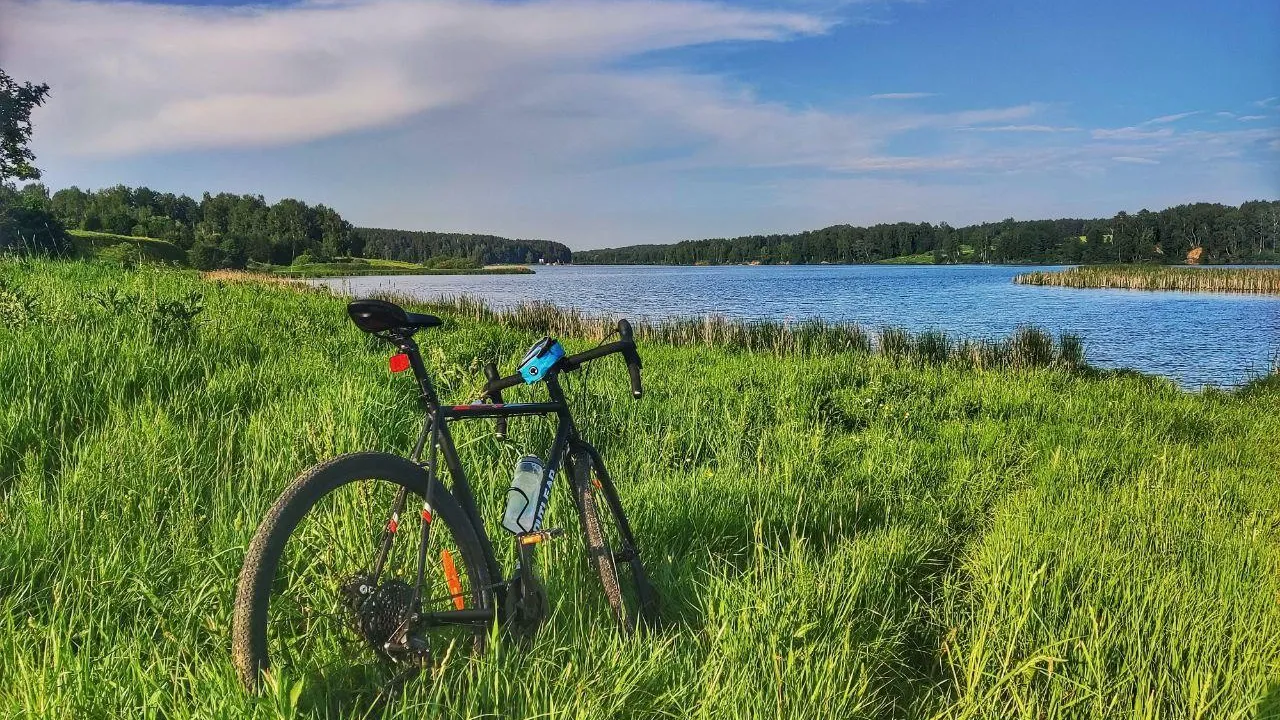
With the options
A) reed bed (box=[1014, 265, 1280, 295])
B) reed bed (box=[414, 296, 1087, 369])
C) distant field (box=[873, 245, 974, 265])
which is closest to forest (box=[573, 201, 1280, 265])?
distant field (box=[873, 245, 974, 265])

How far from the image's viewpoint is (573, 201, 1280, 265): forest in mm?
107500

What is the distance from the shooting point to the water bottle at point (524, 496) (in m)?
2.38

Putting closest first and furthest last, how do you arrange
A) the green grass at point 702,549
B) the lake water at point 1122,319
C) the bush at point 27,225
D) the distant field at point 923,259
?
1. the green grass at point 702,549
2. the lake water at point 1122,319
3. the bush at point 27,225
4. the distant field at point 923,259

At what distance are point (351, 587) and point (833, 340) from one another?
18.3 metres

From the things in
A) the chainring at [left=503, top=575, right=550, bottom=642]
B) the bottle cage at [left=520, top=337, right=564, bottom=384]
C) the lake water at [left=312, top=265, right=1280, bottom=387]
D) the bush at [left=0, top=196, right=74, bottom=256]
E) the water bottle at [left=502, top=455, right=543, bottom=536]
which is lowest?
the lake water at [left=312, top=265, right=1280, bottom=387]

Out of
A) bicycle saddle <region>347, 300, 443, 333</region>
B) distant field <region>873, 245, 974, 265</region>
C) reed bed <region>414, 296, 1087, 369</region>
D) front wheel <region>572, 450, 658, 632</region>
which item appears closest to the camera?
bicycle saddle <region>347, 300, 443, 333</region>

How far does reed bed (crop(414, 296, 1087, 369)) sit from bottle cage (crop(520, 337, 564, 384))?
44.5 ft

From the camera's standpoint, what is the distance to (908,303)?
141 feet

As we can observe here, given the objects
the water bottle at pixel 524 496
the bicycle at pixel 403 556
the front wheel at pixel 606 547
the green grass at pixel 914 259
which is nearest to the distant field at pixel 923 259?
the green grass at pixel 914 259

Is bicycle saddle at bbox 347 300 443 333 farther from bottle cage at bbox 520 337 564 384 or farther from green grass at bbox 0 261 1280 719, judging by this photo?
green grass at bbox 0 261 1280 719

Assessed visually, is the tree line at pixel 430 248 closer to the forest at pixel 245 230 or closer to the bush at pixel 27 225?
the forest at pixel 245 230

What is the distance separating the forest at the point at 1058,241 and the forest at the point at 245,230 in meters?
73.3

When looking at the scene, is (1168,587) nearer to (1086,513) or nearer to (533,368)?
(1086,513)

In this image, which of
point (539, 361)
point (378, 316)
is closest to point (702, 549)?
point (539, 361)
